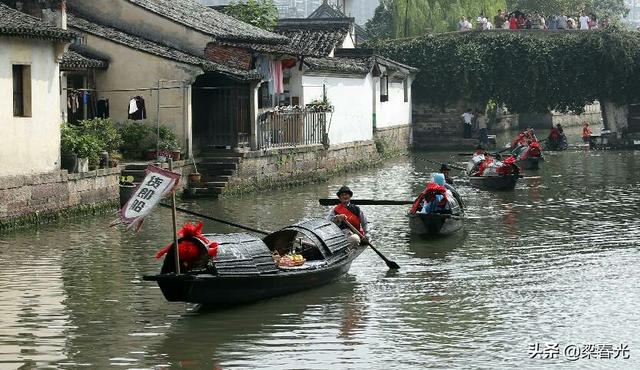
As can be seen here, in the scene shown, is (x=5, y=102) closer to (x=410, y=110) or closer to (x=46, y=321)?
(x=46, y=321)

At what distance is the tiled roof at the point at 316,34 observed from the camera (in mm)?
52875

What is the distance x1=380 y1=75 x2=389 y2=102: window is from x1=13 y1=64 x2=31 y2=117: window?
28040mm

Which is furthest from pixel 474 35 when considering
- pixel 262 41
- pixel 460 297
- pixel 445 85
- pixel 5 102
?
pixel 460 297

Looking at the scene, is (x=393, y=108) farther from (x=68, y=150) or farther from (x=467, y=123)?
(x=68, y=150)

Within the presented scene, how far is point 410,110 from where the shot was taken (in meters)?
63.8

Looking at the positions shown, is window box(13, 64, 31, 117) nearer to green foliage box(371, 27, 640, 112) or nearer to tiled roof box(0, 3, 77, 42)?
tiled roof box(0, 3, 77, 42)

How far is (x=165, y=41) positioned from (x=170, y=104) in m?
3.43

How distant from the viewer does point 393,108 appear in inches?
2335

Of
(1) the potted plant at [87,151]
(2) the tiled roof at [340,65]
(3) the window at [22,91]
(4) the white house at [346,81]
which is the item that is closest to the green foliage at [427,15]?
(4) the white house at [346,81]

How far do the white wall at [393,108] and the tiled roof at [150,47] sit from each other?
16955 millimetres

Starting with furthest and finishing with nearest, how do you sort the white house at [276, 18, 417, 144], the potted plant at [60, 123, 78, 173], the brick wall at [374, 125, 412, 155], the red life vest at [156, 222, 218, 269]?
the brick wall at [374, 125, 412, 155]
the white house at [276, 18, 417, 144]
the potted plant at [60, 123, 78, 173]
the red life vest at [156, 222, 218, 269]

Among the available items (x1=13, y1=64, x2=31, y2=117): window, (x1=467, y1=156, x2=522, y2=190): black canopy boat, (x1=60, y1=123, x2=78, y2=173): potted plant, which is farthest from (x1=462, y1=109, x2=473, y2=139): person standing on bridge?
(x1=13, y1=64, x2=31, y2=117): window

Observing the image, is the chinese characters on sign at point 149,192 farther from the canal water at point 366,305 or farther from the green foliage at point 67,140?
the green foliage at point 67,140

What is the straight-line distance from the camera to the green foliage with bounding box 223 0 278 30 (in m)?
52.0
